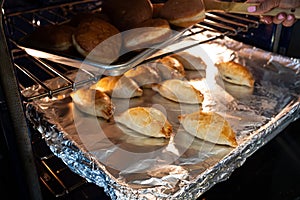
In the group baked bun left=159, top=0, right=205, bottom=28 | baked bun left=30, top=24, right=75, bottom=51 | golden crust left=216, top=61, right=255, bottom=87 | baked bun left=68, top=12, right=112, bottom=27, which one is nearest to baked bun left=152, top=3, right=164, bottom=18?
baked bun left=159, top=0, right=205, bottom=28

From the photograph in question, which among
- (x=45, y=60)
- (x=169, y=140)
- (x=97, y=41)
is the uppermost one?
(x=97, y=41)

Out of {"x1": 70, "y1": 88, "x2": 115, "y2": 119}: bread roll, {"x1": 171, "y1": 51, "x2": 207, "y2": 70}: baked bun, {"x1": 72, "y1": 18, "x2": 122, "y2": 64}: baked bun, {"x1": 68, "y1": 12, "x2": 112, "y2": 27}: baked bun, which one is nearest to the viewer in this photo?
{"x1": 72, "y1": 18, "x2": 122, "y2": 64}: baked bun

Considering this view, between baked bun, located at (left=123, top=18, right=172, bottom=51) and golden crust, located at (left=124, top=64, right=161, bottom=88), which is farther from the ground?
baked bun, located at (left=123, top=18, right=172, bottom=51)

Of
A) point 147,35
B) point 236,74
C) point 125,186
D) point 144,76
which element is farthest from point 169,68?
point 125,186

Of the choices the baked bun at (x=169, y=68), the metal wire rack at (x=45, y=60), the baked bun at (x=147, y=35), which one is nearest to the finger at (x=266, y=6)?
Result: the metal wire rack at (x=45, y=60)

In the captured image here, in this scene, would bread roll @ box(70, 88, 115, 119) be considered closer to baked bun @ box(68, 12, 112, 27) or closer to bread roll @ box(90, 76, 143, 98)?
bread roll @ box(90, 76, 143, 98)

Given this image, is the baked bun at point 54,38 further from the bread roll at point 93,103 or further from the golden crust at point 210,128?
the golden crust at point 210,128

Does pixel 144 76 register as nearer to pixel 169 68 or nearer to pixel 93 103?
pixel 169 68
